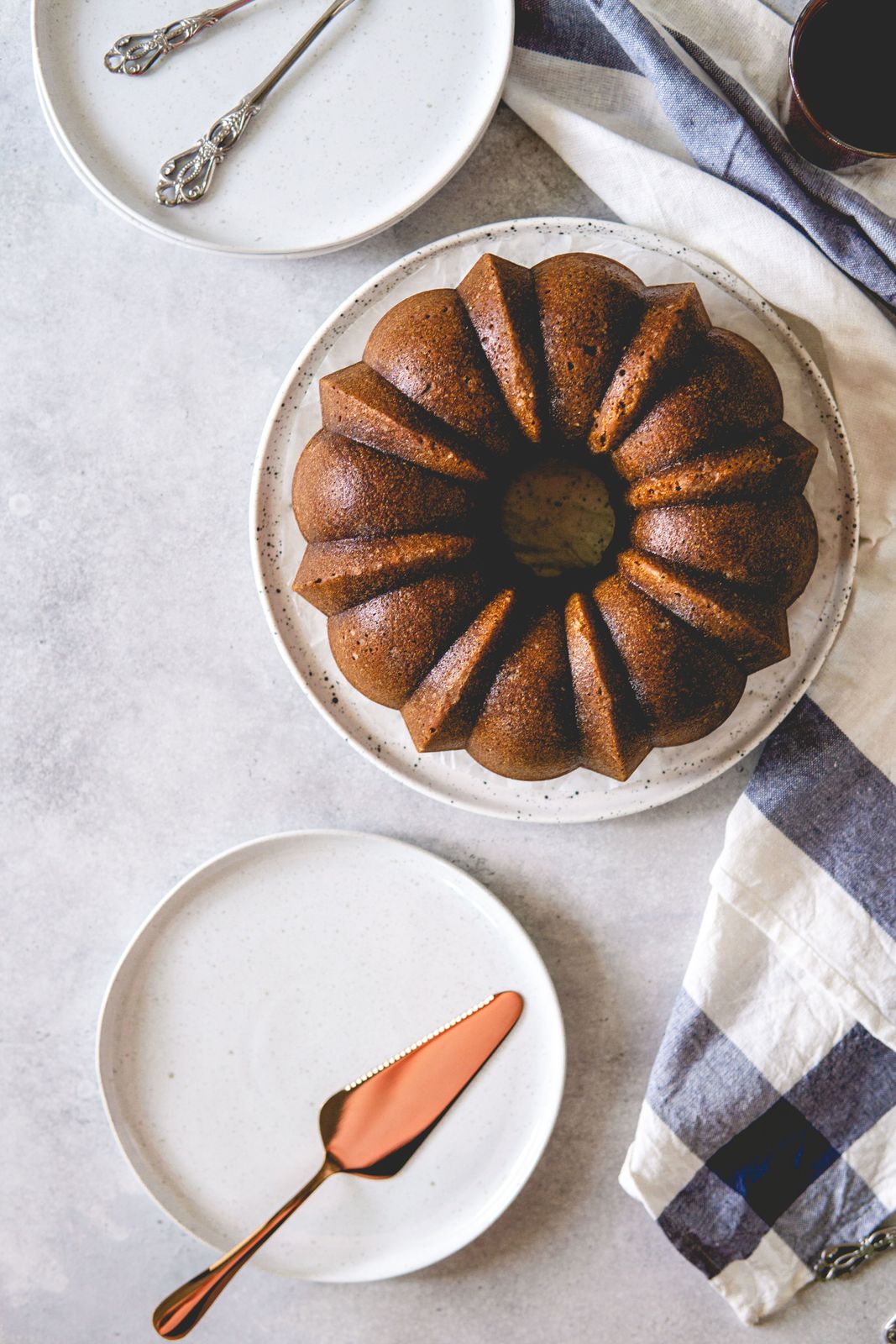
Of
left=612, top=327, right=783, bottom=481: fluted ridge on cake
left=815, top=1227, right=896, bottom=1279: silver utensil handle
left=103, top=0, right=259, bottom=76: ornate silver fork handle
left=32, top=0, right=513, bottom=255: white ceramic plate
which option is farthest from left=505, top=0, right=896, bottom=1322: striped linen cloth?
left=103, top=0, right=259, bottom=76: ornate silver fork handle

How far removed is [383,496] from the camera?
149cm

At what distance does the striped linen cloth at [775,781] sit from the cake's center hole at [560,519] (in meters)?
0.42

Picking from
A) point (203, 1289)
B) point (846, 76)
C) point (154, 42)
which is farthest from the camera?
point (203, 1289)

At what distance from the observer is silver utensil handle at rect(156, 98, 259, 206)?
1.70 metres

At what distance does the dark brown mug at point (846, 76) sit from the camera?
152cm

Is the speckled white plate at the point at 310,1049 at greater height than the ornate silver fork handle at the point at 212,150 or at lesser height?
lesser

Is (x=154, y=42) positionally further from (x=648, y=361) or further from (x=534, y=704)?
(x=534, y=704)

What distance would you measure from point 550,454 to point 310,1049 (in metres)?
1.17

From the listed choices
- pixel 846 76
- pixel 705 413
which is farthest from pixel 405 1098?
pixel 846 76

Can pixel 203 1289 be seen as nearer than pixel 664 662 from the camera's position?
No

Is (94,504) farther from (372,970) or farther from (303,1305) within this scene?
(303,1305)

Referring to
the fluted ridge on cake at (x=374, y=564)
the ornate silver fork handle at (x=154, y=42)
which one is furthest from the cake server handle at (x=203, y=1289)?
the ornate silver fork handle at (x=154, y=42)

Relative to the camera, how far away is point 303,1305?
6.57ft

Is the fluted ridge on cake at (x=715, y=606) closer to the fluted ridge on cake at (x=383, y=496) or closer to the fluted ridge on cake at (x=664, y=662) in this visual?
the fluted ridge on cake at (x=664, y=662)
